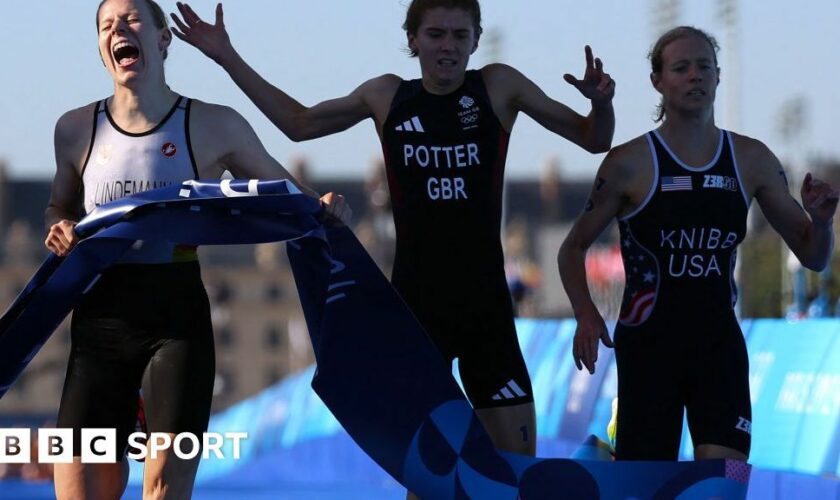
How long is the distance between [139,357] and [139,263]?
343 mm

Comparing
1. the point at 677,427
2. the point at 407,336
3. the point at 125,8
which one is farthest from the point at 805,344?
the point at 125,8

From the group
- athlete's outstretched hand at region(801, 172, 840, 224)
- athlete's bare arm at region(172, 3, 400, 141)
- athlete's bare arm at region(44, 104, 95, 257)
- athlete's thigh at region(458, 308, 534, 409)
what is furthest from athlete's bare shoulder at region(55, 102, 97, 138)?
athlete's outstretched hand at region(801, 172, 840, 224)

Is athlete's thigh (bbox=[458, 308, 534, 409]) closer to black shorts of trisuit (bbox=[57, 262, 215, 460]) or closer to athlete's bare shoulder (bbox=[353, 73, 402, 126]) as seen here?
athlete's bare shoulder (bbox=[353, 73, 402, 126])

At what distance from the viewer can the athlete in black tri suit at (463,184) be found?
23.1 feet

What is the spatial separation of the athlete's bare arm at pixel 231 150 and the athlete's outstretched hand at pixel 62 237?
516 mm

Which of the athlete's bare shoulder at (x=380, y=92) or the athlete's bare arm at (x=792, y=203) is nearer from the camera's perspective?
the athlete's bare arm at (x=792, y=203)

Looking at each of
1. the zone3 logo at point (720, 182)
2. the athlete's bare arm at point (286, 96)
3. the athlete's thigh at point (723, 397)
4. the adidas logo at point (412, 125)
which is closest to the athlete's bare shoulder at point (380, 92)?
the athlete's bare arm at point (286, 96)

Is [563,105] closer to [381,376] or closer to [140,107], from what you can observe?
[381,376]

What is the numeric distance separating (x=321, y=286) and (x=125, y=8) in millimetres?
1244

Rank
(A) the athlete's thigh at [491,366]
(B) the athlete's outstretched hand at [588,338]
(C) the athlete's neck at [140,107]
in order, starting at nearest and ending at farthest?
(C) the athlete's neck at [140,107], (B) the athlete's outstretched hand at [588,338], (A) the athlete's thigh at [491,366]

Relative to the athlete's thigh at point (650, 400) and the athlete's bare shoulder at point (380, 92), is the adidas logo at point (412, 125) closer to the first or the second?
the athlete's bare shoulder at point (380, 92)

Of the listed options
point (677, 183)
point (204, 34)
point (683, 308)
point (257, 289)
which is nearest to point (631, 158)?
point (677, 183)

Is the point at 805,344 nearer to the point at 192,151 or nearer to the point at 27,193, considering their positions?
the point at 192,151

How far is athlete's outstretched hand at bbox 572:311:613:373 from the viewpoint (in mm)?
6914
